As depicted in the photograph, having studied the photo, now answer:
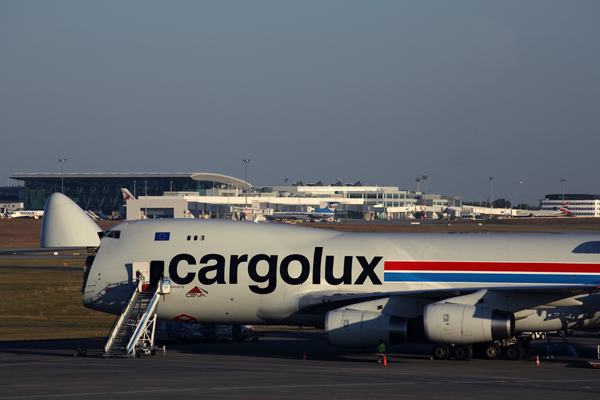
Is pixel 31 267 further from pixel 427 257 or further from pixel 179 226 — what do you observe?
pixel 427 257

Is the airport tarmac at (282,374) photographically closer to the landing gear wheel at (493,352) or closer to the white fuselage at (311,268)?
the landing gear wheel at (493,352)

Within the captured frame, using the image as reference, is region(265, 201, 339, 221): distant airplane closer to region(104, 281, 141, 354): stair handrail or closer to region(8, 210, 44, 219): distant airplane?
region(8, 210, 44, 219): distant airplane

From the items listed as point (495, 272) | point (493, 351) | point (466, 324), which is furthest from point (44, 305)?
point (495, 272)

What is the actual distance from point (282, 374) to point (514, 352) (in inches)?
437

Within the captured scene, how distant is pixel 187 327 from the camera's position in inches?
1399

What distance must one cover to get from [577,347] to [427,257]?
10587 mm

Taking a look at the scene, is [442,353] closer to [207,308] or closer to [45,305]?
[207,308]

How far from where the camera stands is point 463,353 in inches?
1137

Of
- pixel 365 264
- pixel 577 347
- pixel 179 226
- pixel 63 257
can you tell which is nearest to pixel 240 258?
pixel 179 226

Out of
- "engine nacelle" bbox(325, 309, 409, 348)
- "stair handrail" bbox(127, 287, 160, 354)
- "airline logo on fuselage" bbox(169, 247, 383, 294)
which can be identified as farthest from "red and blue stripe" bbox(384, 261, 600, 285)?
"stair handrail" bbox(127, 287, 160, 354)

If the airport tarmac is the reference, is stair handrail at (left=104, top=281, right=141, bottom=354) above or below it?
above

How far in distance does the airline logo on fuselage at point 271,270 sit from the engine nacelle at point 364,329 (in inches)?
86.3

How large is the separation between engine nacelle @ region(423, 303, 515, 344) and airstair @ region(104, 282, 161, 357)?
39.6ft

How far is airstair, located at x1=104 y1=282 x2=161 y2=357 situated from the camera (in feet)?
95.1
